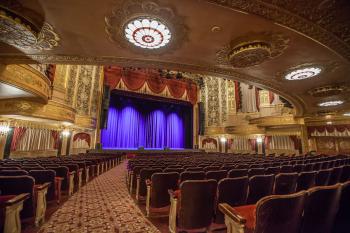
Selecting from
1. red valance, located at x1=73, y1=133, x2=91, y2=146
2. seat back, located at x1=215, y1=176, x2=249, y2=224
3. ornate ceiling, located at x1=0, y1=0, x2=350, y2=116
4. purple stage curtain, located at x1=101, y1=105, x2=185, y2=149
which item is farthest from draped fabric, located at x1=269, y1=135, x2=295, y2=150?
red valance, located at x1=73, y1=133, x2=91, y2=146

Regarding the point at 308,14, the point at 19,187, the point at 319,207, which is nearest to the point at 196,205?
the point at 319,207

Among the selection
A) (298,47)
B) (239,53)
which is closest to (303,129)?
(298,47)

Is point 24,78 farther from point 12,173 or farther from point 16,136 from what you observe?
point 16,136

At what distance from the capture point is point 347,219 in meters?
1.92

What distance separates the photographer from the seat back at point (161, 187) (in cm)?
321

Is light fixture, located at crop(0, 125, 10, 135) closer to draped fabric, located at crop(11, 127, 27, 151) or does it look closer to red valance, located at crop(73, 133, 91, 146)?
draped fabric, located at crop(11, 127, 27, 151)

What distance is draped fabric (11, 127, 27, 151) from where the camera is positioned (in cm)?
890

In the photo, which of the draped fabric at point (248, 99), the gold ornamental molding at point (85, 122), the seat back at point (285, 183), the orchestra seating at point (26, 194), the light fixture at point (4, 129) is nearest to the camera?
the orchestra seating at point (26, 194)

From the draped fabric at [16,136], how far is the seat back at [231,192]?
443 inches

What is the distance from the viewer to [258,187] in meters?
2.81

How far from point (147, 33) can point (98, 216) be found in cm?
418

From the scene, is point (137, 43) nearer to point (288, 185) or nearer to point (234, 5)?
point (234, 5)

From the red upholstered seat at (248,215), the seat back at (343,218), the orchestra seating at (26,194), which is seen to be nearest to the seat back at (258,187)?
the red upholstered seat at (248,215)

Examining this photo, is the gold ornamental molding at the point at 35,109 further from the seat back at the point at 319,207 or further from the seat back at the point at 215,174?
the seat back at the point at 319,207
